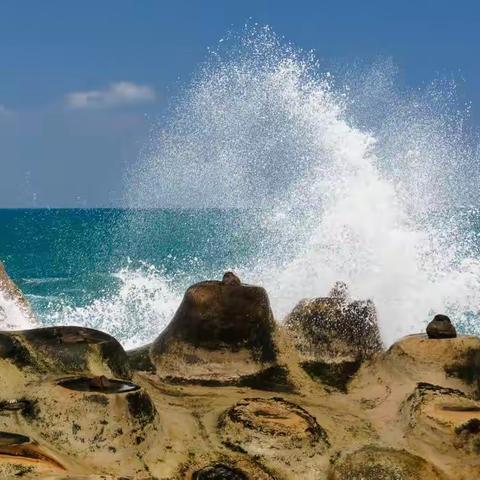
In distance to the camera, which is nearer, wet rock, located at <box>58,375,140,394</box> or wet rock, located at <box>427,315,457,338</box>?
wet rock, located at <box>58,375,140,394</box>

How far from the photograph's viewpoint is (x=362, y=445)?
5.03 m

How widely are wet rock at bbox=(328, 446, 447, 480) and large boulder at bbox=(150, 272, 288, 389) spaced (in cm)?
116

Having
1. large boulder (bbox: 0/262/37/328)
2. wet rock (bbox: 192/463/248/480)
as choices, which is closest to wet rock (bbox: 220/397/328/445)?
wet rock (bbox: 192/463/248/480)

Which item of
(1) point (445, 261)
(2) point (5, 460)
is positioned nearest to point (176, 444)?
(2) point (5, 460)

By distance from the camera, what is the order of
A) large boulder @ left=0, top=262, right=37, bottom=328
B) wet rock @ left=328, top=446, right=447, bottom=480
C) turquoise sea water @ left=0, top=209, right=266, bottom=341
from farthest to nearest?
turquoise sea water @ left=0, top=209, right=266, bottom=341
large boulder @ left=0, top=262, right=37, bottom=328
wet rock @ left=328, top=446, right=447, bottom=480

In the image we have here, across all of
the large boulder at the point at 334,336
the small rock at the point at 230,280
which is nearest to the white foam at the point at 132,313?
the large boulder at the point at 334,336

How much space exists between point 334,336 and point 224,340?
0.95 metres

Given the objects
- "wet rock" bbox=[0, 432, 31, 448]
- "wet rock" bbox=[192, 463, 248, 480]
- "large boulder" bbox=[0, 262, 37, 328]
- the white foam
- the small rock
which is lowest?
"wet rock" bbox=[192, 463, 248, 480]

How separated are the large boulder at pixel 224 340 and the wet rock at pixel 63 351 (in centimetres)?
59

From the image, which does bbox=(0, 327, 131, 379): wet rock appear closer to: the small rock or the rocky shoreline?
the rocky shoreline

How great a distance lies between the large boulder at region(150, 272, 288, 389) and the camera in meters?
5.86

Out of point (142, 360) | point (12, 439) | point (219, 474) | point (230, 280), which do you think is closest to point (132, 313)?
point (142, 360)

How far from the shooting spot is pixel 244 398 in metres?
5.43

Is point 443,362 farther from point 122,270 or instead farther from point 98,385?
point 122,270
